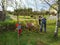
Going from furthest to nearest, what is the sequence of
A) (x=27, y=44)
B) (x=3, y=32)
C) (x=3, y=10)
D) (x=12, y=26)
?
(x=3, y=10) → (x=12, y=26) → (x=3, y=32) → (x=27, y=44)

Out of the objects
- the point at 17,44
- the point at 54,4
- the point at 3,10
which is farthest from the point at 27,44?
the point at 3,10

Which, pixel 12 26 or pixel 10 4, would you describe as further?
pixel 10 4

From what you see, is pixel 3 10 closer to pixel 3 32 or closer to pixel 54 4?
pixel 3 32

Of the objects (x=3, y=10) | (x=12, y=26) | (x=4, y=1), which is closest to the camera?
(x=12, y=26)

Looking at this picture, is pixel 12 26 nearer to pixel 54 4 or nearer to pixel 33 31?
pixel 33 31

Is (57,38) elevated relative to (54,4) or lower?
lower

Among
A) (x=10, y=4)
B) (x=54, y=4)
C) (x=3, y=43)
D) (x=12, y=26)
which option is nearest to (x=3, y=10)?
(x=10, y=4)

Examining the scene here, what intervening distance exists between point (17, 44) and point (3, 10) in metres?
13.8

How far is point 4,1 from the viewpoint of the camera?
25.8 metres

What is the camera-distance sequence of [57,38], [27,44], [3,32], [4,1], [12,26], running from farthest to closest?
[4,1]
[12,26]
[3,32]
[57,38]
[27,44]

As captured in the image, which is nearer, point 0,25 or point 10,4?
point 0,25

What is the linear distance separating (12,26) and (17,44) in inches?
276

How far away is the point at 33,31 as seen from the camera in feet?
72.5

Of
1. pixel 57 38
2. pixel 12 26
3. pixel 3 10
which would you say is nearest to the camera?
pixel 57 38
